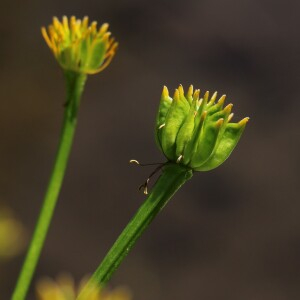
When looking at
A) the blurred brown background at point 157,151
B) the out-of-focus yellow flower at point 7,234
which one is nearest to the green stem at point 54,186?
the out-of-focus yellow flower at point 7,234

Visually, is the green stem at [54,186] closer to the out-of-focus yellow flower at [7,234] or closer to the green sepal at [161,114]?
the green sepal at [161,114]

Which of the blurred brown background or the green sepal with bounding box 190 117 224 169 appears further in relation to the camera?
the blurred brown background

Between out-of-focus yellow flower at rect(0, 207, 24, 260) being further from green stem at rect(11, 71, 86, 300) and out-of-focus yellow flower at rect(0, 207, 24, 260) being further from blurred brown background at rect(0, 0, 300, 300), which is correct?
blurred brown background at rect(0, 0, 300, 300)

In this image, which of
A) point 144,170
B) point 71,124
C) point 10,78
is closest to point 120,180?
point 144,170

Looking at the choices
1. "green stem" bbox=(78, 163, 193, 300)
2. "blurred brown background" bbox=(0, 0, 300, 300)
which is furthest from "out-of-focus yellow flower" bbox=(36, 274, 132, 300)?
"blurred brown background" bbox=(0, 0, 300, 300)

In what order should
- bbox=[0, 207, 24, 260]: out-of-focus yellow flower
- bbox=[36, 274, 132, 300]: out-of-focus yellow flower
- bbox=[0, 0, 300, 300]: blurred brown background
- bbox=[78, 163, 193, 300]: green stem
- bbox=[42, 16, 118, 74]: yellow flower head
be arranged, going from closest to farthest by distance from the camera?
bbox=[36, 274, 132, 300]: out-of-focus yellow flower
bbox=[78, 163, 193, 300]: green stem
bbox=[42, 16, 118, 74]: yellow flower head
bbox=[0, 207, 24, 260]: out-of-focus yellow flower
bbox=[0, 0, 300, 300]: blurred brown background

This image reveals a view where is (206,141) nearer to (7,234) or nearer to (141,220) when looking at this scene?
(141,220)

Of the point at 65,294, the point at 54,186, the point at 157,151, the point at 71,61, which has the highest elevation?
the point at 157,151

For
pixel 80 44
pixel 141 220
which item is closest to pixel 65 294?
pixel 141 220
